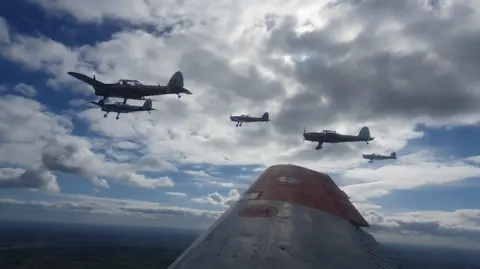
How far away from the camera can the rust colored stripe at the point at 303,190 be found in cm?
711

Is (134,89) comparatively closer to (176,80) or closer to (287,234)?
(176,80)

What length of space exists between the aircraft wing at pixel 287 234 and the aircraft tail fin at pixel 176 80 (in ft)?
136

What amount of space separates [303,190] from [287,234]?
2.36 metres

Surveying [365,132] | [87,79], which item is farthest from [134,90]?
[365,132]

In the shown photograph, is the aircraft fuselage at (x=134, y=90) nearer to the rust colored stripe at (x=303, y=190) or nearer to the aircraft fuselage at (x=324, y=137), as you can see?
the aircraft fuselage at (x=324, y=137)

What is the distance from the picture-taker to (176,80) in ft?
159

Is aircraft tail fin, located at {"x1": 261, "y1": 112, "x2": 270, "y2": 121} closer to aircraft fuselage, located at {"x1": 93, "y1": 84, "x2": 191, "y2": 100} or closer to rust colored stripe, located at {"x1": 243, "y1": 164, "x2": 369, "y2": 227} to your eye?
aircraft fuselage, located at {"x1": 93, "y1": 84, "x2": 191, "y2": 100}

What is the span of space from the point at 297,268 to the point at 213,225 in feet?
6.83

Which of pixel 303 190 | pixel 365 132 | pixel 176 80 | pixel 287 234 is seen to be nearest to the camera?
pixel 287 234

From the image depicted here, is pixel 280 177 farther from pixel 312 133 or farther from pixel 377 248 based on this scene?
pixel 312 133

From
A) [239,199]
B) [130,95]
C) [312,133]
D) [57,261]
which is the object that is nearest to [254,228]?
[239,199]

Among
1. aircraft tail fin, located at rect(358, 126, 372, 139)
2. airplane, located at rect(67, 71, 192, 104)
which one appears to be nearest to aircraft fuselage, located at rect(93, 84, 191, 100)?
airplane, located at rect(67, 71, 192, 104)

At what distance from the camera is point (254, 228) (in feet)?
18.2

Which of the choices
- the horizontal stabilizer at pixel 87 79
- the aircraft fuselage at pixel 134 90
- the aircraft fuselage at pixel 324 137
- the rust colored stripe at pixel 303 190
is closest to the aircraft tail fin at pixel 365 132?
the aircraft fuselage at pixel 324 137
